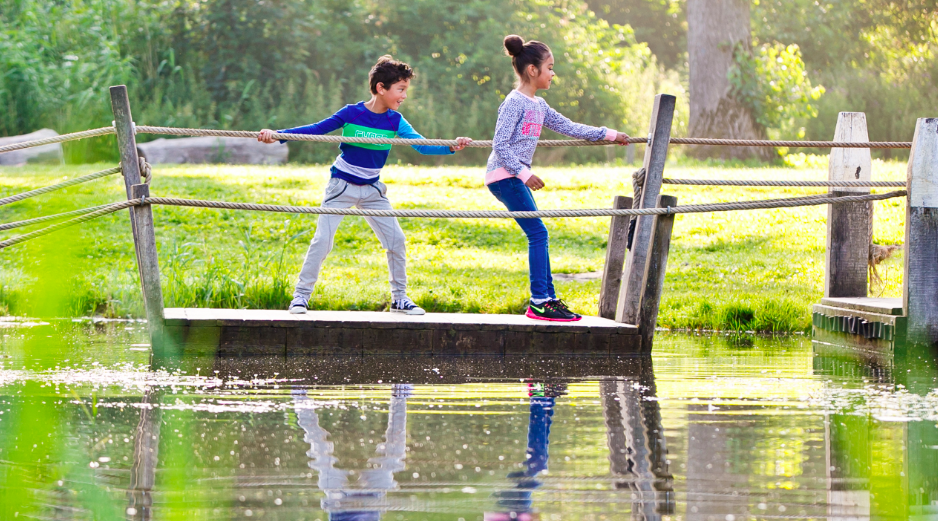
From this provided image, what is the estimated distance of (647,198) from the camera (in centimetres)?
631

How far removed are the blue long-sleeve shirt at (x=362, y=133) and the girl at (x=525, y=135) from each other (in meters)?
0.48

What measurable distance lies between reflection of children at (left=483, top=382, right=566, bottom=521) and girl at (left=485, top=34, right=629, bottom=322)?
119cm

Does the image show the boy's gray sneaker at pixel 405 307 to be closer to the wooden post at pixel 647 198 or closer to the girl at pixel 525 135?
the girl at pixel 525 135

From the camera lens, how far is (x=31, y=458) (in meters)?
3.65

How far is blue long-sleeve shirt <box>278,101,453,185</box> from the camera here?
609 centimetres

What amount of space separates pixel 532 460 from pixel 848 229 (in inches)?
157

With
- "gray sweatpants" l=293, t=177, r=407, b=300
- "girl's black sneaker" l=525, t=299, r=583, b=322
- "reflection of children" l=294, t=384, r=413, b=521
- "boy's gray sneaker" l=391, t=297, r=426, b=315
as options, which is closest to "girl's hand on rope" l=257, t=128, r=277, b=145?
"gray sweatpants" l=293, t=177, r=407, b=300

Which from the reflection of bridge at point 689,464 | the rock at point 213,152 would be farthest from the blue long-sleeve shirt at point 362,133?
the rock at point 213,152

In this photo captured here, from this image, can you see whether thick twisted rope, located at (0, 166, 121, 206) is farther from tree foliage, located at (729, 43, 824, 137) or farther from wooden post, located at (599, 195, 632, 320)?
tree foliage, located at (729, 43, 824, 137)

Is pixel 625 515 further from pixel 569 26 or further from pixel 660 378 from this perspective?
pixel 569 26

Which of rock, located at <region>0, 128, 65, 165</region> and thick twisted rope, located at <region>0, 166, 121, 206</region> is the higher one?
rock, located at <region>0, 128, 65, 165</region>

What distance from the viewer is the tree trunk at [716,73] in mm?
20500

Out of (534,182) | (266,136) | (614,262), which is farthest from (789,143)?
(266,136)

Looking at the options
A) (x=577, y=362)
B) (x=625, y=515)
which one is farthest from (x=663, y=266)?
(x=625, y=515)
